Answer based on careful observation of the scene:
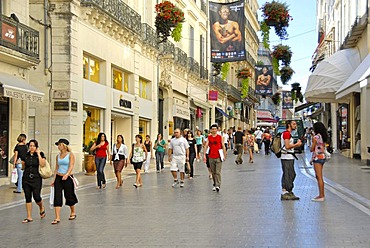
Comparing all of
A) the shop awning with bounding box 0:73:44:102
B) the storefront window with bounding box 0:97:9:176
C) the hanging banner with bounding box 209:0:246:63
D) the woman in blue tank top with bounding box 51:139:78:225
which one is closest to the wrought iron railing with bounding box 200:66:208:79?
the hanging banner with bounding box 209:0:246:63

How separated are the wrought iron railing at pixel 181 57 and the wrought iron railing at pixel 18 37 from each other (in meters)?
20.0

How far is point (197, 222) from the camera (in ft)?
31.9

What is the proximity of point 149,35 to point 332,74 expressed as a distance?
10123 mm

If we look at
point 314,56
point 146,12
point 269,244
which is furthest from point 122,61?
point 314,56

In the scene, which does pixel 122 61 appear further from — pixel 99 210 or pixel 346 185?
pixel 99 210

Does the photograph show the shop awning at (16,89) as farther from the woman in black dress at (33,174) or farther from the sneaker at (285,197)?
the sneaker at (285,197)

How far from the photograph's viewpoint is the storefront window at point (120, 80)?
2755cm

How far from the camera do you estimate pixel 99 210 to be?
11695 millimetres

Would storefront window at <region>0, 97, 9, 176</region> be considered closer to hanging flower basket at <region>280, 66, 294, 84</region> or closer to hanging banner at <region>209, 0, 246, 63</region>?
hanging banner at <region>209, 0, 246, 63</region>

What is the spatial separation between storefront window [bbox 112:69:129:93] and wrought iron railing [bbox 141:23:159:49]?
275 cm

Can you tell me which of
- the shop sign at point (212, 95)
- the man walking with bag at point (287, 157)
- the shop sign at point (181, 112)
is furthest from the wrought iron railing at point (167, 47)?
the man walking with bag at point (287, 157)

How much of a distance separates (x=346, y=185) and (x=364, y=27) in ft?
43.3

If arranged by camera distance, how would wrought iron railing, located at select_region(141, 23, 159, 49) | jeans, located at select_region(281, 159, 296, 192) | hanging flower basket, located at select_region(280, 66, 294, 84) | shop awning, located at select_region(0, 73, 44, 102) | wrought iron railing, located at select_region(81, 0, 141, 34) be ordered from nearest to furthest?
jeans, located at select_region(281, 159, 296, 192)
shop awning, located at select_region(0, 73, 44, 102)
wrought iron railing, located at select_region(81, 0, 141, 34)
wrought iron railing, located at select_region(141, 23, 159, 49)
hanging flower basket, located at select_region(280, 66, 294, 84)

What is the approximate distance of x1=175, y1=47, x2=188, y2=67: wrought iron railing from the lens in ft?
125
